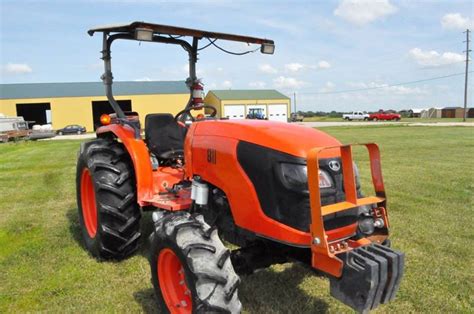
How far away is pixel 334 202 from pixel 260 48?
2.35 meters

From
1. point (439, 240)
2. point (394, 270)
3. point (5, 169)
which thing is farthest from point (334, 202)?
point (5, 169)

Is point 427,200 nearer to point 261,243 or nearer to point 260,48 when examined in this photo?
point 260,48

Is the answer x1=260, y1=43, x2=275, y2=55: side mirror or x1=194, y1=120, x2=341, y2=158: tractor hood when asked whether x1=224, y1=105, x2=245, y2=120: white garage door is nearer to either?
x1=260, y1=43, x2=275, y2=55: side mirror

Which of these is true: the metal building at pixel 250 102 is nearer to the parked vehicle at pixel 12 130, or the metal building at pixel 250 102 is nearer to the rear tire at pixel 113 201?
the parked vehicle at pixel 12 130

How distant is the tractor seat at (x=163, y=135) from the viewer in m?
4.68

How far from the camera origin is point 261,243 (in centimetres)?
344

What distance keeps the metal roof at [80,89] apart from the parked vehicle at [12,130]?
1328cm

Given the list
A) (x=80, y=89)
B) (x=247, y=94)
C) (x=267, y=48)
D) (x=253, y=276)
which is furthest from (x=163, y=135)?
(x=247, y=94)

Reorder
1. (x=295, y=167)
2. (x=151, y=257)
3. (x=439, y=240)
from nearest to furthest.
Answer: (x=295, y=167) → (x=151, y=257) → (x=439, y=240)

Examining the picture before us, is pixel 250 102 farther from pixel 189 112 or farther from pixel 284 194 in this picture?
pixel 284 194

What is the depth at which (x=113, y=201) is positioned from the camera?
4.36 m

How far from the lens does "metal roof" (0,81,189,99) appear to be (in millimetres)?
45688

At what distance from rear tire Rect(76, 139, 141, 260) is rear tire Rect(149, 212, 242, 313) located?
1.20 metres

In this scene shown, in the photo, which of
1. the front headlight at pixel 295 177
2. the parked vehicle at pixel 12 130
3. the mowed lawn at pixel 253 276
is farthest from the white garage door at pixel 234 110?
the front headlight at pixel 295 177
